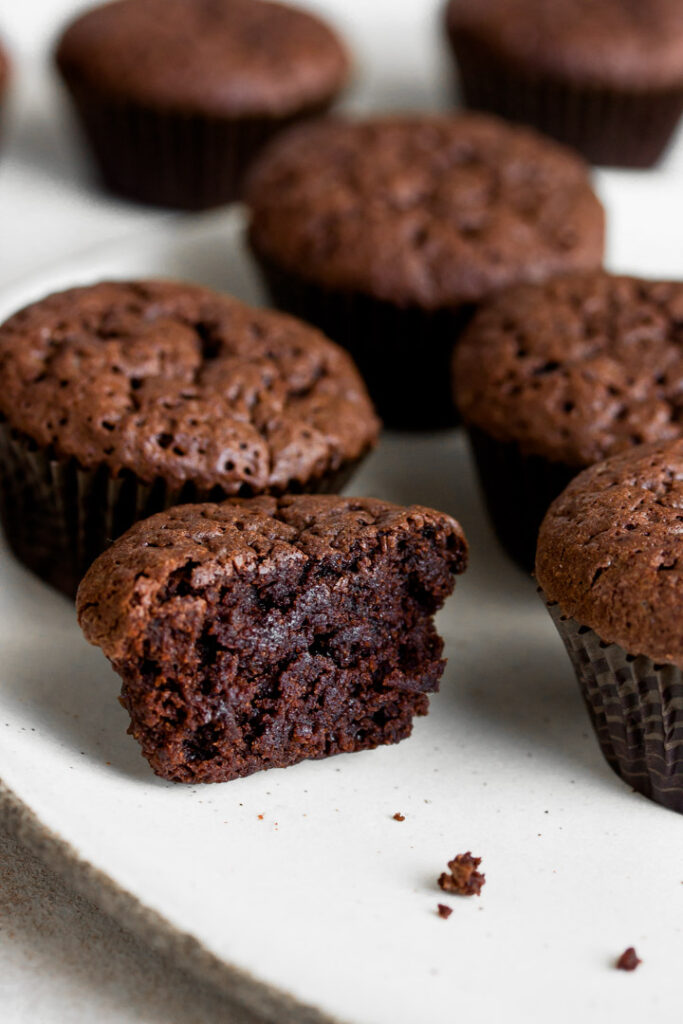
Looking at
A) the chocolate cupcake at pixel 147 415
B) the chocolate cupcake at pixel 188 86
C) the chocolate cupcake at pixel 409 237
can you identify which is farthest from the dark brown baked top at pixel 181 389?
the chocolate cupcake at pixel 188 86

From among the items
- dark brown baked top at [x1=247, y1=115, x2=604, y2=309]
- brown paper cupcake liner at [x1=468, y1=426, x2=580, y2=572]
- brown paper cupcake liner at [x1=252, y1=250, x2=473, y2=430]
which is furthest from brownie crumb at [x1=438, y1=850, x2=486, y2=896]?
dark brown baked top at [x1=247, y1=115, x2=604, y2=309]

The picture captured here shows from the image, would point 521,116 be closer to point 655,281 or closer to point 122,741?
point 655,281

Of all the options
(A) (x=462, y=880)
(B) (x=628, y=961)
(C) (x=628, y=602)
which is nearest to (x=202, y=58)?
(C) (x=628, y=602)

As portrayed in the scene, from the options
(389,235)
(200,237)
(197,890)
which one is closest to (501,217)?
(389,235)

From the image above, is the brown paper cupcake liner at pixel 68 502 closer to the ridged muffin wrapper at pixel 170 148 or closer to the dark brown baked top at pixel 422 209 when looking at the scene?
the dark brown baked top at pixel 422 209

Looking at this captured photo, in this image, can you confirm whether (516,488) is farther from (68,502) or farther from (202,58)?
(202,58)
